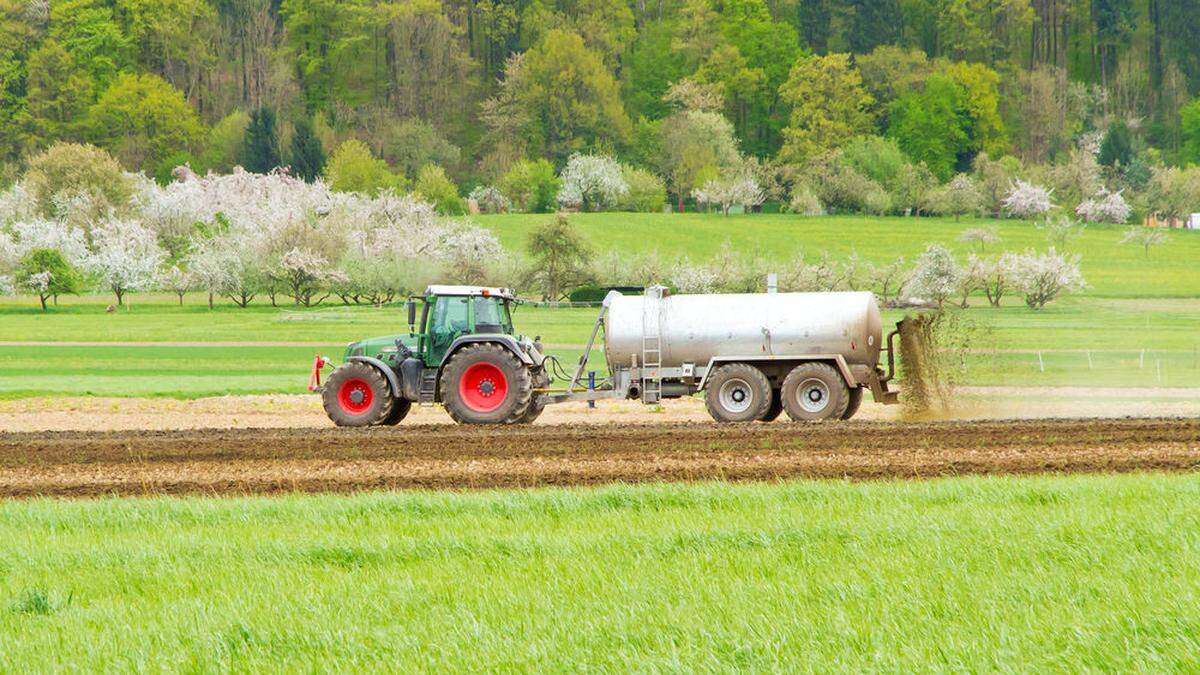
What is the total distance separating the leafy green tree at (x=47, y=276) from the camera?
74.3 metres

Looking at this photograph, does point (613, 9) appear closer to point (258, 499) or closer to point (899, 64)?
point (899, 64)

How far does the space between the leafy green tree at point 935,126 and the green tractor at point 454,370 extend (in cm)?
11046

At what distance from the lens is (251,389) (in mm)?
37656

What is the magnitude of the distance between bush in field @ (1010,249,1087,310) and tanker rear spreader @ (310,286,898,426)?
4339 cm

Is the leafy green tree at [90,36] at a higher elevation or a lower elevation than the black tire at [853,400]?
higher

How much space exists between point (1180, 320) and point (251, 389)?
4217cm

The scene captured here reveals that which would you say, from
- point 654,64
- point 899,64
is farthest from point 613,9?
point 899,64

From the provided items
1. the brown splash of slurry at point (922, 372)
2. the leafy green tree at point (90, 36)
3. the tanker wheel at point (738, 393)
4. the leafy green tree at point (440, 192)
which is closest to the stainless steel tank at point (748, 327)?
the tanker wheel at point (738, 393)

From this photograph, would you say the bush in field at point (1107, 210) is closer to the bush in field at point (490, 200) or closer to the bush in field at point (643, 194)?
the bush in field at point (643, 194)

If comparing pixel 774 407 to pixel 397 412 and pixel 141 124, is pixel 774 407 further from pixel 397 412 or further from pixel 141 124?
pixel 141 124

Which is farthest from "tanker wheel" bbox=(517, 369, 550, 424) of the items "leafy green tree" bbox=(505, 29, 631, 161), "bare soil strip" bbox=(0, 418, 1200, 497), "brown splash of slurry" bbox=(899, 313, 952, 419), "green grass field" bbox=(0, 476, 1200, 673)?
"leafy green tree" bbox=(505, 29, 631, 161)

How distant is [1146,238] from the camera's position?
94.0m

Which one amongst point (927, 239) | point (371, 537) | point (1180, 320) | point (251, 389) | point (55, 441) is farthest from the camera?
point (927, 239)

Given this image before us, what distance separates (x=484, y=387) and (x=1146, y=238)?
7873cm
